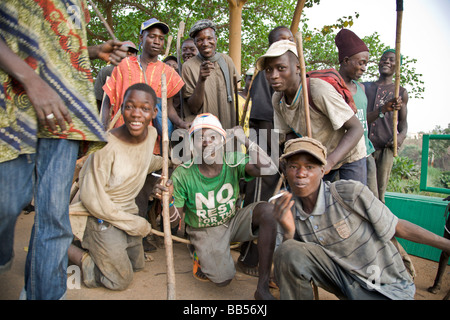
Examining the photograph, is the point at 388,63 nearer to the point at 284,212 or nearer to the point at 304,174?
the point at 304,174

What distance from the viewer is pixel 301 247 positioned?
2225 mm

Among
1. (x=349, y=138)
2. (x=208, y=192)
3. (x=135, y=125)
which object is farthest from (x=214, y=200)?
(x=349, y=138)

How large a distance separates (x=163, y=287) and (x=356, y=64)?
2780mm

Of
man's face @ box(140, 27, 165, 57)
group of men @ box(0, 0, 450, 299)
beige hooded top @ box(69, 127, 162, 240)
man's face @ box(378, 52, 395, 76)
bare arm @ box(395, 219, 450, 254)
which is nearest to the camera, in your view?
group of men @ box(0, 0, 450, 299)

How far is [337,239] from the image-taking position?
225cm

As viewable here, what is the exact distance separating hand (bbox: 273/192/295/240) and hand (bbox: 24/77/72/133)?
4.18 feet

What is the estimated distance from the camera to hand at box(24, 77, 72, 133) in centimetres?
167

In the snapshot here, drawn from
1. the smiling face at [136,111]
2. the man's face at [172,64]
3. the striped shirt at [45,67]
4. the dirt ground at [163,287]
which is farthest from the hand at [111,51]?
the man's face at [172,64]

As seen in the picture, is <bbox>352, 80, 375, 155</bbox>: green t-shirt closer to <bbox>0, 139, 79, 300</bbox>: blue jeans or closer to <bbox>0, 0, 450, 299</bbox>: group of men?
<bbox>0, 0, 450, 299</bbox>: group of men

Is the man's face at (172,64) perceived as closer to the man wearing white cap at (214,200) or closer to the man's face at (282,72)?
the man wearing white cap at (214,200)

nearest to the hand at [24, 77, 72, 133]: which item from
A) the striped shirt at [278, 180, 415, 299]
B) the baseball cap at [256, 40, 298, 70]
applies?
the striped shirt at [278, 180, 415, 299]
